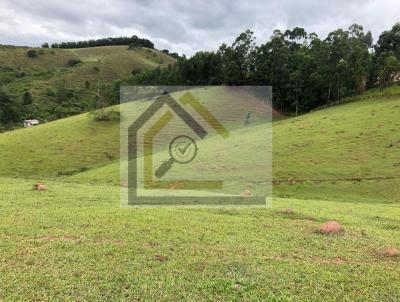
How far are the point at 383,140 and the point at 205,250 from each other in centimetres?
2957

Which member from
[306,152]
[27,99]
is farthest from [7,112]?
[306,152]

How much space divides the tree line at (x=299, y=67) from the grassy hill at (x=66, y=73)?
21.7 m

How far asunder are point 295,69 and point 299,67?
2477 millimetres

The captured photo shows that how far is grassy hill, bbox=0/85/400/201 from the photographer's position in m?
26.5

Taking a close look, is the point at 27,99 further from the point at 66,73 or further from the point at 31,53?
the point at 31,53

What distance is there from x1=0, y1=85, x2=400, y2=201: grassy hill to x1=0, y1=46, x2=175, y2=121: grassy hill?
36.3 m

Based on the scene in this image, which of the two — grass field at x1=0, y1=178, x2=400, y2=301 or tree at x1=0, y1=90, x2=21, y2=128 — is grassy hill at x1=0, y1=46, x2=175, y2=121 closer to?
tree at x1=0, y1=90, x2=21, y2=128

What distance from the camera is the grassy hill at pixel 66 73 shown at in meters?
92.5

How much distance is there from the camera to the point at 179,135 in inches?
→ 1822

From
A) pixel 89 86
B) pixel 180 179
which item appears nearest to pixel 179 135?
pixel 180 179

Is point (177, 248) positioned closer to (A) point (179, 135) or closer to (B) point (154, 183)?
(B) point (154, 183)

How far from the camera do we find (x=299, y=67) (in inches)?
2303

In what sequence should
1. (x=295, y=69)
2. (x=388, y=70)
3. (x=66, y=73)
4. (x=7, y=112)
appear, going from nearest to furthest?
(x=388, y=70)
(x=295, y=69)
(x=7, y=112)
(x=66, y=73)

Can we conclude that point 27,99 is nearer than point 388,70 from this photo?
No
